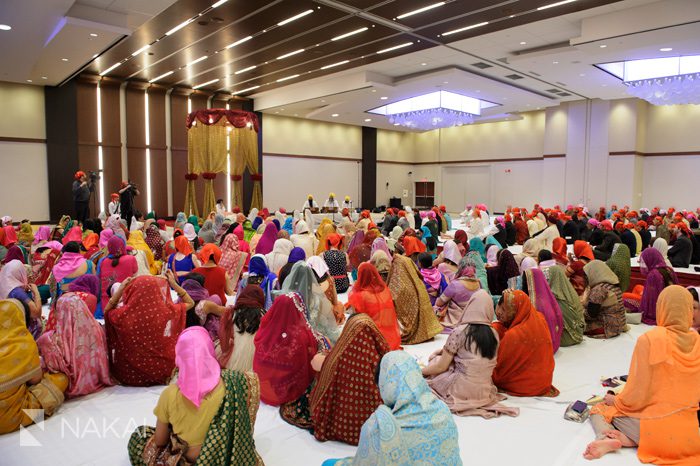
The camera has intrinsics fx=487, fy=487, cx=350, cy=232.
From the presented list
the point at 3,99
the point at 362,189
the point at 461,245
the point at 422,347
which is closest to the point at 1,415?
the point at 422,347

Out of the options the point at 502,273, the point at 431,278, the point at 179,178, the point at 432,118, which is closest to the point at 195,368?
the point at 431,278

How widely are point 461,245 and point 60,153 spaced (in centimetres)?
1073

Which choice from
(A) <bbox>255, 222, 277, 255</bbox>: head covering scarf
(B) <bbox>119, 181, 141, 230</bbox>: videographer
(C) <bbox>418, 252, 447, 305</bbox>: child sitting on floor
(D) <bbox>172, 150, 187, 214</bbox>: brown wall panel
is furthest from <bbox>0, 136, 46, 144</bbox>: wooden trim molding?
(C) <bbox>418, 252, 447, 305</bbox>: child sitting on floor

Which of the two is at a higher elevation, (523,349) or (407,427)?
(407,427)

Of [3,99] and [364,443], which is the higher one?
[3,99]

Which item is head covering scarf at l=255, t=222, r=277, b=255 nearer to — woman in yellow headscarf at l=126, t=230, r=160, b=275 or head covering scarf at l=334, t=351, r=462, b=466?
woman in yellow headscarf at l=126, t=230, r=160, b=275

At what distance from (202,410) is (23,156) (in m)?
12.6

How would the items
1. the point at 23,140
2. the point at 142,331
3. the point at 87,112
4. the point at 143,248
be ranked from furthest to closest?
the point at 87,112, the point at 23,140, the point at 143,248, the point at 142,331

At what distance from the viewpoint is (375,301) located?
3.83 metres

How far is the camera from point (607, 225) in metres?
8.98

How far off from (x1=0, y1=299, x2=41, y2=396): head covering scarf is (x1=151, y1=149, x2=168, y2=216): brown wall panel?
1198cm

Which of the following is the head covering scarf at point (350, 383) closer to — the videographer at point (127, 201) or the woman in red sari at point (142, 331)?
the woman in red sari at point (142, 331)

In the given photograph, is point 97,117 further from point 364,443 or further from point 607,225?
point 364,443

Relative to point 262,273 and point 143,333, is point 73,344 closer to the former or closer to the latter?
point 143,333
